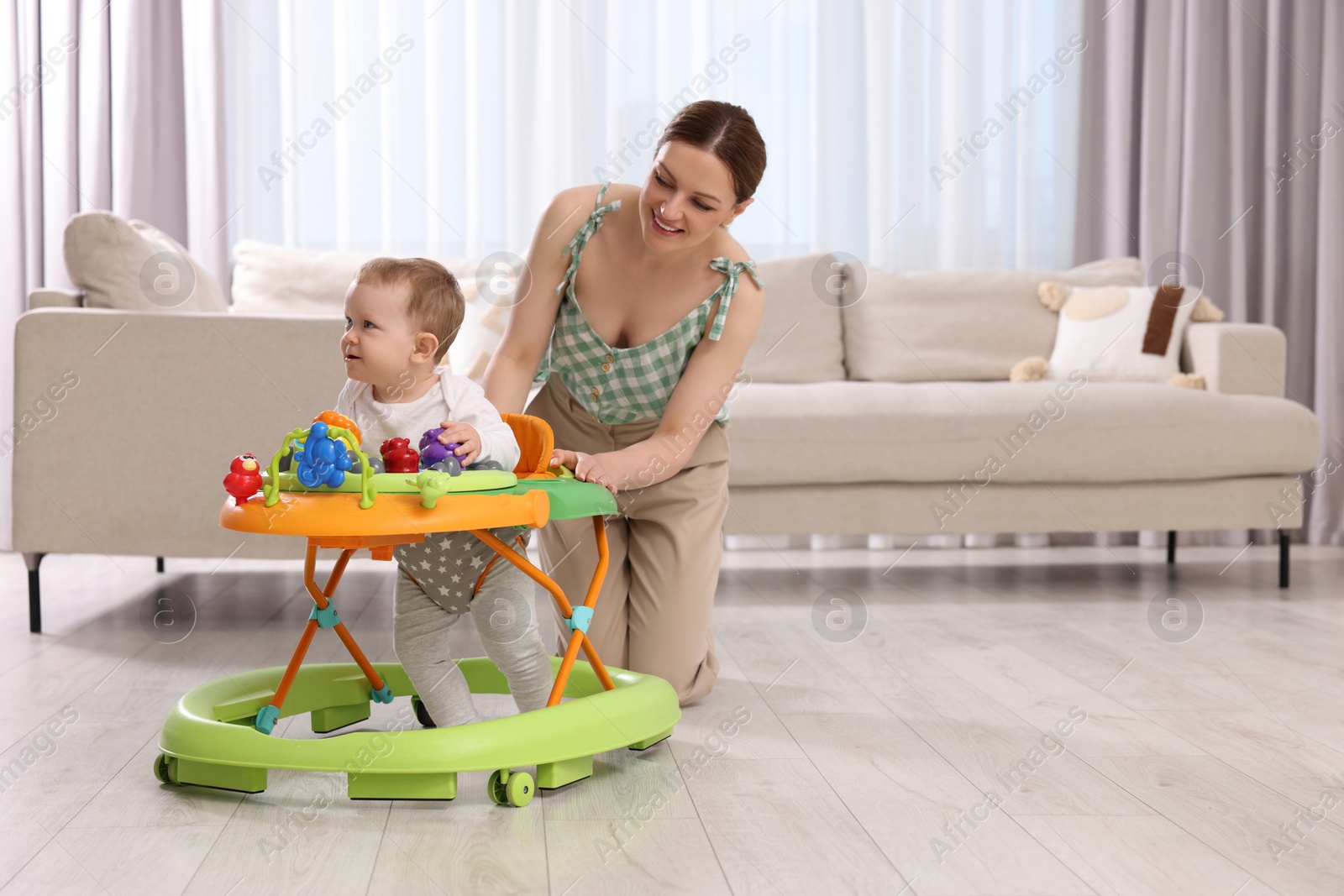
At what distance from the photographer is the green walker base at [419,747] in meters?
1.30

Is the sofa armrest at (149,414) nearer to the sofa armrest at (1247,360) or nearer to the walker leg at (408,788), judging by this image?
the walker leg at (408,788)

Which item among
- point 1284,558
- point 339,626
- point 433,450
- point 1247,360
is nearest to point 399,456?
point 433,450

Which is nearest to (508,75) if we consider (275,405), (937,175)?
(937,175)

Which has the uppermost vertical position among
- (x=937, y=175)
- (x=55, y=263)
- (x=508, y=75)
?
(x=508, y=75)

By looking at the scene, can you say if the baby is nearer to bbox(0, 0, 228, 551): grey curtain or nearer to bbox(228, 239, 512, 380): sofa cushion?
bbox(228, 239, 512, 380): sofa cushion

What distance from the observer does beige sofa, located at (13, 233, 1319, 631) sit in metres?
2.32

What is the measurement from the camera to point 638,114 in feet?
13.0

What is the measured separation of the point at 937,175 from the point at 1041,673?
2456 mm

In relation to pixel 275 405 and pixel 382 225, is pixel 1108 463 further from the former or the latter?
pixel 382 225

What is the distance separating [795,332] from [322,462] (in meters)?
2.37

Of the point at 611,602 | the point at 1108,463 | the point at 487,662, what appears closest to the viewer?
the point at 487,662

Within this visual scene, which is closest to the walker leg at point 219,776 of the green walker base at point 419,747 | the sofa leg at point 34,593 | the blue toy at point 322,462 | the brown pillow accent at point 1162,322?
the green walker base at point 419,747

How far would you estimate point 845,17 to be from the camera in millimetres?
4023

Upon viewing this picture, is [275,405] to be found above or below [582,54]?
below
